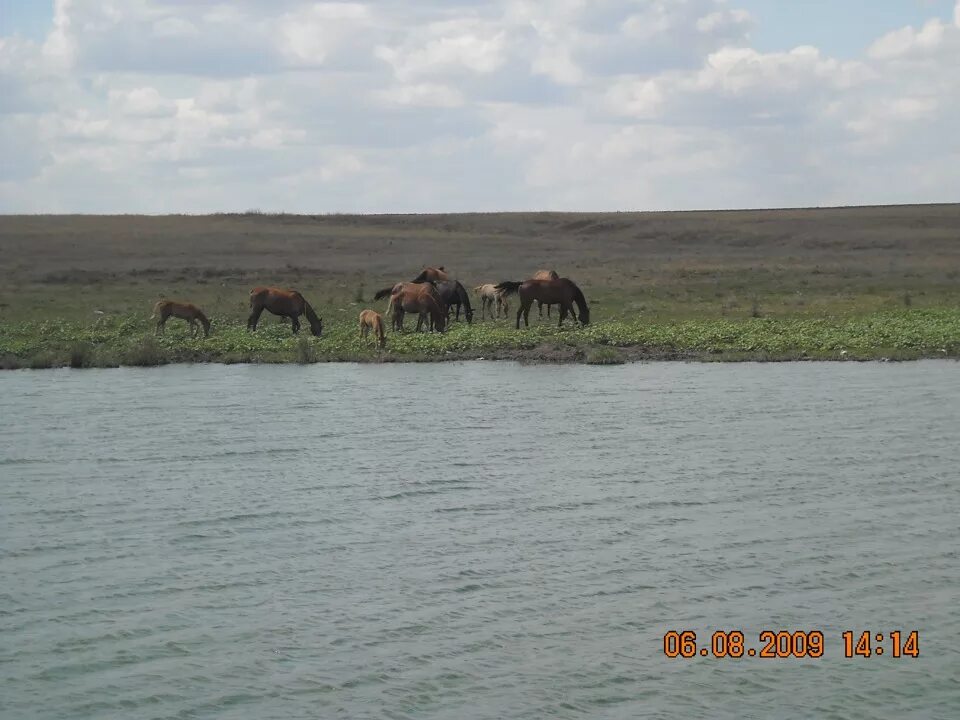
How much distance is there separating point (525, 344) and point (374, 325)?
3.02 m

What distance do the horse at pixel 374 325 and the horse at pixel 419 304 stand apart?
47.5 inches

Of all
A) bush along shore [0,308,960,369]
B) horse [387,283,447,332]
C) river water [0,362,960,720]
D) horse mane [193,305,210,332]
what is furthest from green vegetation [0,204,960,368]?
river water [0,362,960,720]

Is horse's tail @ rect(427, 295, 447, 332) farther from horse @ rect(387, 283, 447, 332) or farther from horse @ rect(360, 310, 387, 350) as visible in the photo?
horse @ rect(360, 310, 387, 350)

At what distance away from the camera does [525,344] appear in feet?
88.0

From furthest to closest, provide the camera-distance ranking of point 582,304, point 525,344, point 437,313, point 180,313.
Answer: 1. point 582,304
2. point 437,313
3. point 180,313
4. point 525,344

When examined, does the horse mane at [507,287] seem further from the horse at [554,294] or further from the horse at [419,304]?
the horse at [419,304]

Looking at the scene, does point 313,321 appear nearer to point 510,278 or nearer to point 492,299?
point 492,299

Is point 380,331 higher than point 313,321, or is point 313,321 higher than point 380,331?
point 313,321

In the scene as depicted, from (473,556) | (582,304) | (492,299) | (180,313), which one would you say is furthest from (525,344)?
(473,556)

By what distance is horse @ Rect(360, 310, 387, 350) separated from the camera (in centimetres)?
2692
